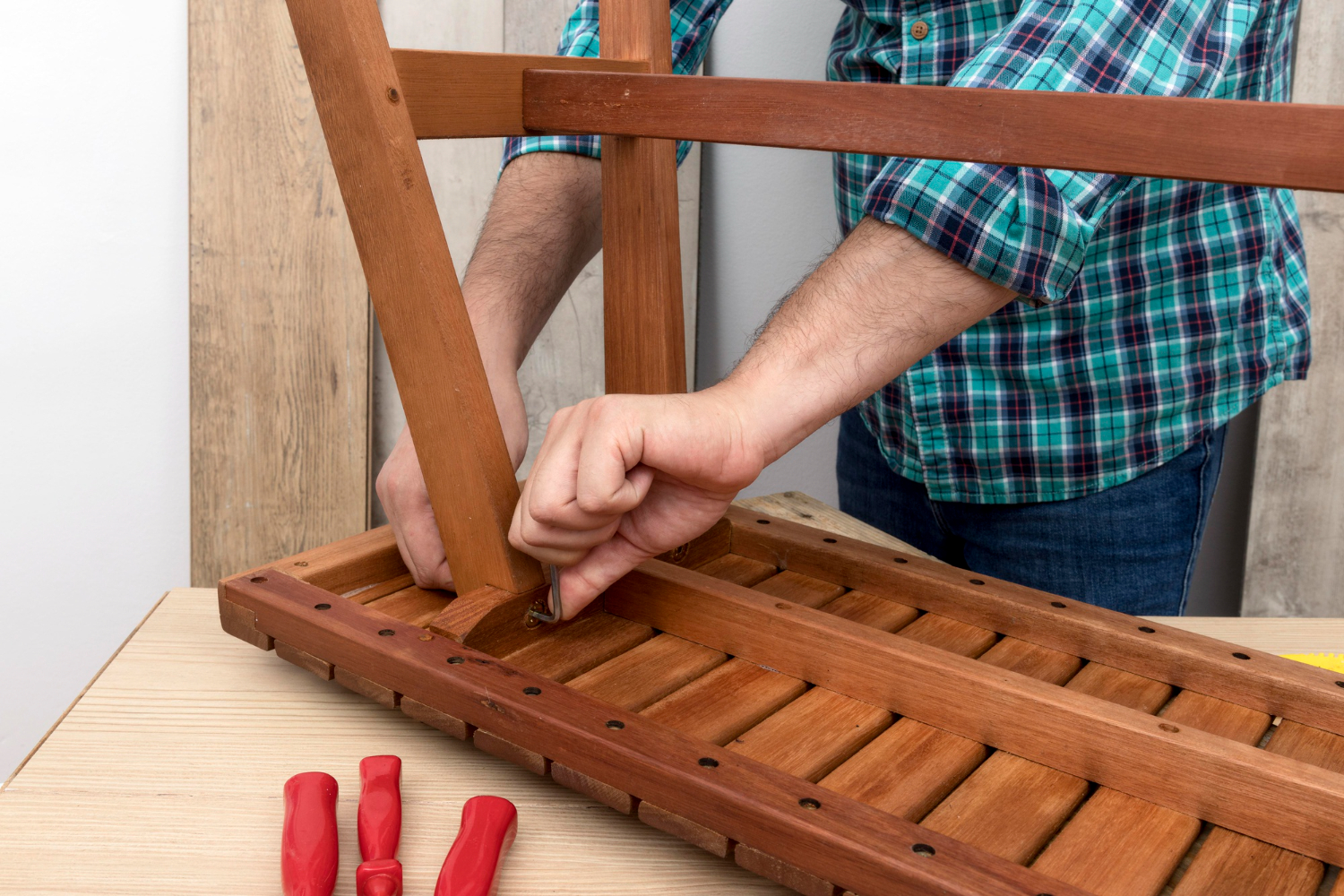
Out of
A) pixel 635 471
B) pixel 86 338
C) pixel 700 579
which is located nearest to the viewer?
pixel 635 471

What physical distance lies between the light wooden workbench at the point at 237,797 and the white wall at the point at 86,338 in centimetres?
105

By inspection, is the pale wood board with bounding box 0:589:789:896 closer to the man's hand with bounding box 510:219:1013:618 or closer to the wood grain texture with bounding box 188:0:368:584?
the man's hand with bounding box 510:219:1013:618

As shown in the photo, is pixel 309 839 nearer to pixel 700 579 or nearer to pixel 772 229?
pixel 700 579

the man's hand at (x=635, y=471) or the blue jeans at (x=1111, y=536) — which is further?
the blue jeans at (x=1111, y=536)

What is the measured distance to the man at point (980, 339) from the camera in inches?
28.6

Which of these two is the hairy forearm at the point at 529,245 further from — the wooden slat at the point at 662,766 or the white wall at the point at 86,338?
the white wall at the point at 86,338

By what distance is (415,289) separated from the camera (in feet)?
2.50

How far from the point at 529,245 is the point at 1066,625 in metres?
0.61

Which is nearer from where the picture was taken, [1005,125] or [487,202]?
[1005,125]

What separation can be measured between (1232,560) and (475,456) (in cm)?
148

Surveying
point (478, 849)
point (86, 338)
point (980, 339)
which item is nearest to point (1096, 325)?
point (980, 339)

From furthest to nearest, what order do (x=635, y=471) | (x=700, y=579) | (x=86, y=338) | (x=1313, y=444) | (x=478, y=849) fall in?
(x=86, y=338), (x=1313, y=444), (x=700, y=579), (x=635, y=471), (x=478, y=849)

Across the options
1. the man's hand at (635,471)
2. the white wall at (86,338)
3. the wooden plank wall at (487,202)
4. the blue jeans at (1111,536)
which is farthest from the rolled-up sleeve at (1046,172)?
the white wall at (86,338)

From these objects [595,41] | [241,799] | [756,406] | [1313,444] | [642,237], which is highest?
[595,41]
